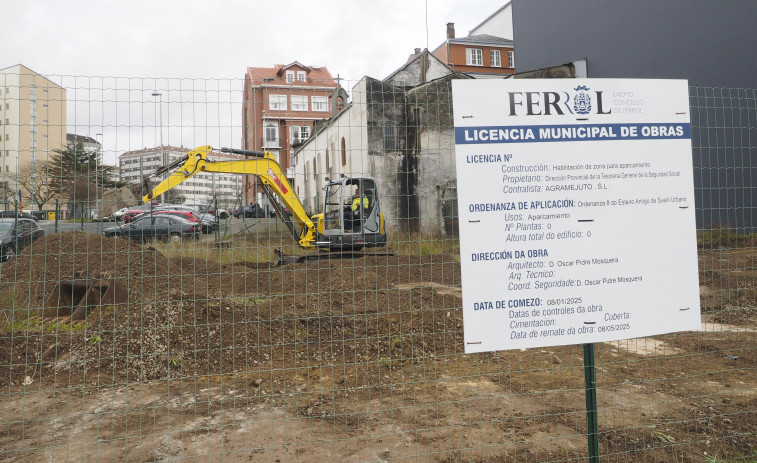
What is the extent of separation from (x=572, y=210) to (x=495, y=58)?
55825 mm

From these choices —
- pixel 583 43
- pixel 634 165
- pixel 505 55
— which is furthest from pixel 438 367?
pixel 505 55

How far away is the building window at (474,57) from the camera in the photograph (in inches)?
2143

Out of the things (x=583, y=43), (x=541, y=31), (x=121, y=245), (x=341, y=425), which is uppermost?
(x=541, y=31)

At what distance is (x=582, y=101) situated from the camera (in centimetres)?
326

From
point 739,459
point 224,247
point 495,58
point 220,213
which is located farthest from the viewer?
point 495,58

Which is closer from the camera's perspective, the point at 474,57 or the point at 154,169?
the point at 154,169

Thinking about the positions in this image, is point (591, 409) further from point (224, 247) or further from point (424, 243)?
point (224, 247)

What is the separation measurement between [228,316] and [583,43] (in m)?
26.7

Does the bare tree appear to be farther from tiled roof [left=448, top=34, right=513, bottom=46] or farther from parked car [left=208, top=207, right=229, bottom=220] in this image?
tiled roof [left=448, top=34, right=513, bottom=46]

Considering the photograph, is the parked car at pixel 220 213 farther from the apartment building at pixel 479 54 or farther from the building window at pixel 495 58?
the building window at pixel 495 58

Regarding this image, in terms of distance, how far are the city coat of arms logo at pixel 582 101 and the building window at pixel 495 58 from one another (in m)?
55.2

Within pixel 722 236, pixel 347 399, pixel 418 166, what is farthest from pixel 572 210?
pixel 418 166

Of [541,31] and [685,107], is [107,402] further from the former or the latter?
[541,31]

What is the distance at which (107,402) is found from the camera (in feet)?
18.2
